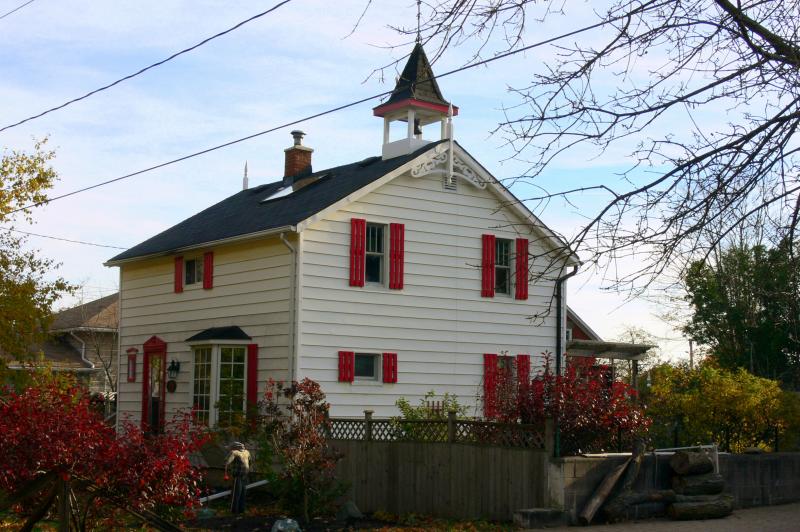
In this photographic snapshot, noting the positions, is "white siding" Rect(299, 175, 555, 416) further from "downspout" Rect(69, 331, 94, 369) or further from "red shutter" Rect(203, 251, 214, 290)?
"downspout" Rect(69, 331, 94, 369)

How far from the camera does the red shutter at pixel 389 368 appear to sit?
22.7 metres

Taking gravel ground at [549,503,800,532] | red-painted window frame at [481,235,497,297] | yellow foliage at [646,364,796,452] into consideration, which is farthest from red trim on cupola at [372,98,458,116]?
gravel ground at [549,503,800,532]

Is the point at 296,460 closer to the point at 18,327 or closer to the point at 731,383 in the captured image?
the point at 731,383

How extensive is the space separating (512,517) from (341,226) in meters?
9.03

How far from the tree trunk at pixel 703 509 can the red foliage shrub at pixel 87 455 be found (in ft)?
26.1

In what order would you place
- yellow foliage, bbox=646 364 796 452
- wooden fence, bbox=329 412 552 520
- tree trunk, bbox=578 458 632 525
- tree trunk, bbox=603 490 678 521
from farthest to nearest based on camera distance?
yellow foliage, bbox=646 364 796 452 → wooden fence, bbox=329 412 552 520 → tree trunk, bbox=603 490 678 521 → tree trunk, bbox=578 458 632 525

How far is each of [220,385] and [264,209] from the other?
493 cm

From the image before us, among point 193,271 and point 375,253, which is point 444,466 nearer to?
point 375,253

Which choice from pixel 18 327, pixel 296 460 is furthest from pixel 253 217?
pixel 296 460

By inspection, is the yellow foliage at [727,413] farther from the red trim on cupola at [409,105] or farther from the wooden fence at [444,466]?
the red trim on cupola at [409,105]

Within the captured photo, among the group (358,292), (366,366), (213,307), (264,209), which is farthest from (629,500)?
(264,209)

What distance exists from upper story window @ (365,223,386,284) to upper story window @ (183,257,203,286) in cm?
465

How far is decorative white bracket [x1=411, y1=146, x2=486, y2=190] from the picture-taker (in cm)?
2347

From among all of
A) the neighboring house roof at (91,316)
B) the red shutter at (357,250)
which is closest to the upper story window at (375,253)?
the red shutter at (357,250)
